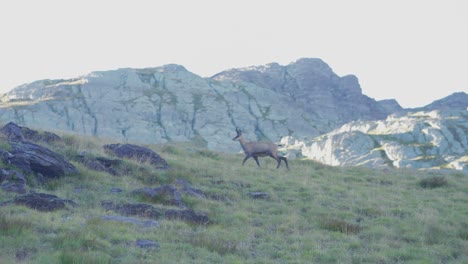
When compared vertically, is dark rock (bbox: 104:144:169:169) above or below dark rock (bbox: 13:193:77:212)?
above

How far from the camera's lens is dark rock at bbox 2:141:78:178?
1558 cm

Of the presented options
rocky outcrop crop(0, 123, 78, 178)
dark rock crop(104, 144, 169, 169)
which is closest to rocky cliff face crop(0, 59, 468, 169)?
dark rock crop(104, 144, 169, 169)

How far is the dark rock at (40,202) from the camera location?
12.6 meters

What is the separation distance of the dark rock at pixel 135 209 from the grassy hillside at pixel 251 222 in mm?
330

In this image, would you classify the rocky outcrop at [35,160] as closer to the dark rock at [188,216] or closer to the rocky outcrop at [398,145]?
the dark rock at [188,216]

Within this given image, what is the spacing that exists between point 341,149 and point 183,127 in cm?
4341

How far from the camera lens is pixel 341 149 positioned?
5113 inches

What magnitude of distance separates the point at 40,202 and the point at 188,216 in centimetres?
375

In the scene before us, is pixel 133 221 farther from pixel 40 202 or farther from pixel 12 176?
pixel 12 176

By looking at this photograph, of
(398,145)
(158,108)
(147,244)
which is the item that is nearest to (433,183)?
(147,244)

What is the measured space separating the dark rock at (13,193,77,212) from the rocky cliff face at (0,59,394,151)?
4361 inches

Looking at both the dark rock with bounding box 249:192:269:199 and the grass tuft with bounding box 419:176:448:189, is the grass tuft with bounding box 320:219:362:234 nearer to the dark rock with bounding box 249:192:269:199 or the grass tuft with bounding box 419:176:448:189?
the dark rock with bounding box 249:192:269:199

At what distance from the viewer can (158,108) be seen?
147125mm

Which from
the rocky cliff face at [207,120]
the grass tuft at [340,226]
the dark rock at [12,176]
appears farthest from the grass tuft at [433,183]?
the rocky cliff face at [207,120]
